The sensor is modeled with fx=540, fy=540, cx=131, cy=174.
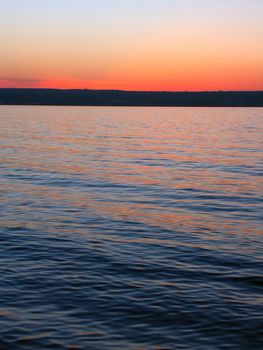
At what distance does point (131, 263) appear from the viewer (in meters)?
13.9

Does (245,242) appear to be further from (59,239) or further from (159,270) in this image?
(59,239)

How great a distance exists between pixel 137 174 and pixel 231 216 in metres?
12.1

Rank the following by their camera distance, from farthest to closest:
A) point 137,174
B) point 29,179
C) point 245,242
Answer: point 137,174, point 29,179, point 245,242

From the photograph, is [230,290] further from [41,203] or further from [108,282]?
[41,203]

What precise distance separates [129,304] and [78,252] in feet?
13.1

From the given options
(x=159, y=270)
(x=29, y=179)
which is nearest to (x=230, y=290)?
(x=159, y=270)

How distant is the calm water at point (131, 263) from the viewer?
390 inches

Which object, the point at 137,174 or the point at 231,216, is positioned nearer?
the point at 231,216

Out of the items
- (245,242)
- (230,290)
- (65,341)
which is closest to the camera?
(65,341)

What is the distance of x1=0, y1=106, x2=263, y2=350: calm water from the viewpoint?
Answer: 9.91m

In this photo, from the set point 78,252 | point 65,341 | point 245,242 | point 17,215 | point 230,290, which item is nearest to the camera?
point 65,341

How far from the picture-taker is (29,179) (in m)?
28.8

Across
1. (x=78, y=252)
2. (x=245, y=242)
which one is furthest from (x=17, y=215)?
(x=245, y=242)

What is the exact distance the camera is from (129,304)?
36.5 ft
